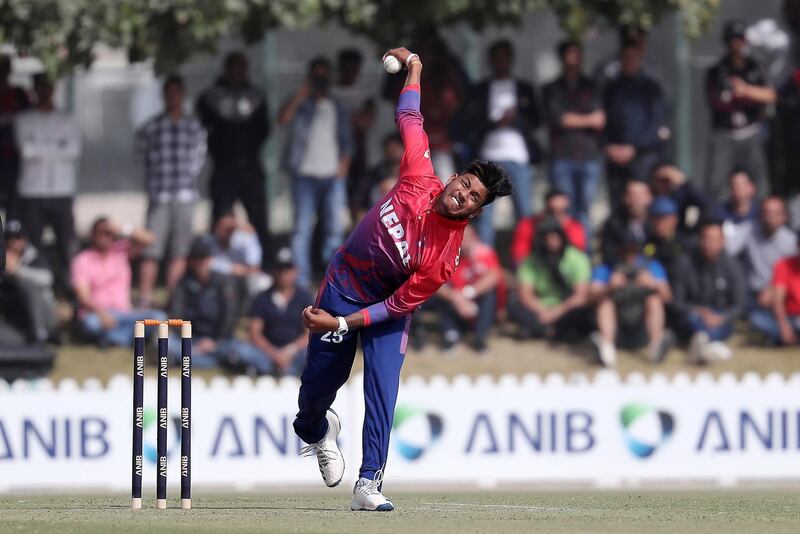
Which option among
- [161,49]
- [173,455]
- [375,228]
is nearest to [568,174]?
[161,49]

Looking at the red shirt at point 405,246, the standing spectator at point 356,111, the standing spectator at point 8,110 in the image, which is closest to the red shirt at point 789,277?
the standing spectator at point 356,111

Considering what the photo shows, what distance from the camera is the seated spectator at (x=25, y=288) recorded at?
1593 cm

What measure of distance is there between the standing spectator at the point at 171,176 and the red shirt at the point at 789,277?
5.73 meters

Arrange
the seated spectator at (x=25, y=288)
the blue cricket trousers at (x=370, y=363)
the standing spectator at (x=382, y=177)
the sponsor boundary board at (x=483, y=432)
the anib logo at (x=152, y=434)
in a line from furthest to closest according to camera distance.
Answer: the standing spectator at (x=382, y=177)
the seated spectator at (x=25, y=288)
the sponsor boundary board at (x=483, y=432)
the anib logo at (x=152, y=434)
the blue cricket trousers at (x=370, y=363)

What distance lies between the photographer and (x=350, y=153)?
17172mm

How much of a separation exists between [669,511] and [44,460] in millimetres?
6254

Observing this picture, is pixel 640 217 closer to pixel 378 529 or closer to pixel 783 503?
pixel 783 503

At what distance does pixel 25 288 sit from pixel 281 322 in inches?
96.1

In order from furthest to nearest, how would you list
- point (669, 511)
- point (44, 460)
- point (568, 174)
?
point (568, 174)
point (44, 460)
point (669, 511)

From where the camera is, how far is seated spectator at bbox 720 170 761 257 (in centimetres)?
1692

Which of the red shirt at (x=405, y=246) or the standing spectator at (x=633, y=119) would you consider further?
the standing spectator at (x=633, y=119)

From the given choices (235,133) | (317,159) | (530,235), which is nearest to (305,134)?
(317,159)

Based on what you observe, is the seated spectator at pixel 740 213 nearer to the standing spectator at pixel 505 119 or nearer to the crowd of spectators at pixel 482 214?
the crowd of spectators at pixel 482 214

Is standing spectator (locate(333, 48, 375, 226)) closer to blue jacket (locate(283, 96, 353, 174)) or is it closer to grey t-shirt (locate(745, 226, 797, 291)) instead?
blue jacket (locate(283, 96, 353, 174))
